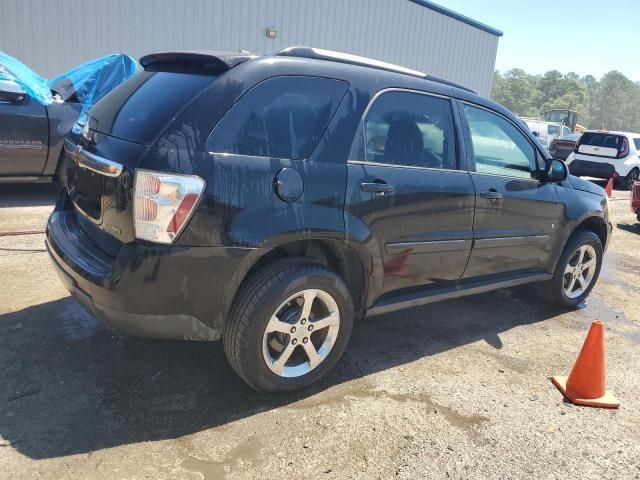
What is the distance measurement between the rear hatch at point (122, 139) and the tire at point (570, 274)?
11.2ft

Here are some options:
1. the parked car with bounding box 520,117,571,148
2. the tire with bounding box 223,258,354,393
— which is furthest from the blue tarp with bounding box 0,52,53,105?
the parked car with bounding box 520,117,571,148

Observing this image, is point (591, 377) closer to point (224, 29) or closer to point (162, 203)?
point (162, 203)

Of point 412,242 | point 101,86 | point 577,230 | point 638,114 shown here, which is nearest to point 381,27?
point 101,86

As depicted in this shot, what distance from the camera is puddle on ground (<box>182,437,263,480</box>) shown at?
2277 millimetres

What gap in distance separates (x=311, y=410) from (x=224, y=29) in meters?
11.8

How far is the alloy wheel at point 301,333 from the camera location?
277 centimetres

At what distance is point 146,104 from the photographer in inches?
104

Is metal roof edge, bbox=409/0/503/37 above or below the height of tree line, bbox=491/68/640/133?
below

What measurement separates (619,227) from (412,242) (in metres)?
8.14

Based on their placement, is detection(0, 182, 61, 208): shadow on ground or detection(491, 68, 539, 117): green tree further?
detection(491, 68, 539, 117): green tree

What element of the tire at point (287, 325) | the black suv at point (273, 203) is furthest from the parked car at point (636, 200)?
the tire at point (287, 325)

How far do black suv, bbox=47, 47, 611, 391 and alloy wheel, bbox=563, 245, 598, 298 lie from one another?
56.8 inches

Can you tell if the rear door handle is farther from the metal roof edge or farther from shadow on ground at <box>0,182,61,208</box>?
the metal roof edge

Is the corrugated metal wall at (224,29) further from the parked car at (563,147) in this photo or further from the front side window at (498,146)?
the front side window at (498,146)
